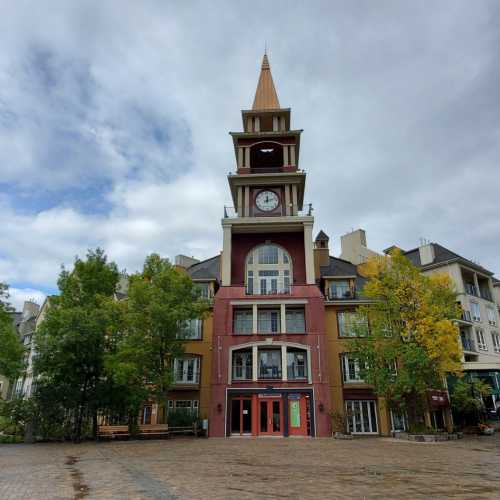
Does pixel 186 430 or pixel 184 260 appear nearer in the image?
pixel 186 430

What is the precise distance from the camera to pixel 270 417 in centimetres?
2881

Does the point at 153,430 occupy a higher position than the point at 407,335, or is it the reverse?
the point at 407,335

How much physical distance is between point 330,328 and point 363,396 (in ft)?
17.7

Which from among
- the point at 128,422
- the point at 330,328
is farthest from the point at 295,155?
the point at 128,422

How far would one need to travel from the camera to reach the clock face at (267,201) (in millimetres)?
35647

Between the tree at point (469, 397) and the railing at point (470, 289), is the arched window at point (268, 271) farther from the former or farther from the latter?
the railing at point (470, 289)

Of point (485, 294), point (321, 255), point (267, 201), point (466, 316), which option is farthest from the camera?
point (485, 294)

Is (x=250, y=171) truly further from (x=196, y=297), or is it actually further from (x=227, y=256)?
(x=196, y=297)

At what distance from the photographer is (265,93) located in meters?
40.3

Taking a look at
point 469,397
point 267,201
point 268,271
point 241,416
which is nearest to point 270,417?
point 241,416

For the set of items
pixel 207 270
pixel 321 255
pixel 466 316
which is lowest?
pixel 466 316

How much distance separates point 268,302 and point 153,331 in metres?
9.05

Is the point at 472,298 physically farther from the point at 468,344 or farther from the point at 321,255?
the point at 321,255

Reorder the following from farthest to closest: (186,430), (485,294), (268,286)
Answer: (485,294) → (268,286) → (186,430)
